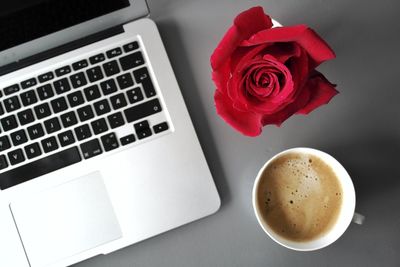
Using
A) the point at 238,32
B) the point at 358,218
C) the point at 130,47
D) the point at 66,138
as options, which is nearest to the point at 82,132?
the point at 66,138

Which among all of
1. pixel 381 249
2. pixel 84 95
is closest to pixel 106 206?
pixel 84 95

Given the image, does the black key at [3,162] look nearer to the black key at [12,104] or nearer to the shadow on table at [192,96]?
the black key at [12,104]

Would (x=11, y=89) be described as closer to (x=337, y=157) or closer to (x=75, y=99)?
(x=75, y=99)

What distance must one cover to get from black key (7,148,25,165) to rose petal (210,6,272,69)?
27 cm

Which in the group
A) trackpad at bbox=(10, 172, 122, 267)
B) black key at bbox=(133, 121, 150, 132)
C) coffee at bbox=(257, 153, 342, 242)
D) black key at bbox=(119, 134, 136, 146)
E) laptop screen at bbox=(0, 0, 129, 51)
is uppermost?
laptop screen at bbox=(0, 0, 129, 51)

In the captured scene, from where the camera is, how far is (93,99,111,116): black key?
0.55 m

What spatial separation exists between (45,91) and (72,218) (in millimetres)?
165

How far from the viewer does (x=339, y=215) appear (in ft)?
1.74

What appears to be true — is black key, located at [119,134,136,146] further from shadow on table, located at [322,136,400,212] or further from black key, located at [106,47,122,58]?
shadow on table, located at [322,136,400,212]

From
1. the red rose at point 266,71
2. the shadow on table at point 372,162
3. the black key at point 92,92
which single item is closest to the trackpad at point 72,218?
the black key at point 92,92

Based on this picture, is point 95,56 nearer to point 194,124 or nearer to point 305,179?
point 194,124

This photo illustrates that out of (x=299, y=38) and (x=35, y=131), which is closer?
(x=299, y=38)

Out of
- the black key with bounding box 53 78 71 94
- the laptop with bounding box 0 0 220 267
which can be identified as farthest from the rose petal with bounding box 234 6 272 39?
the black key with bounding box 53 78 71 94

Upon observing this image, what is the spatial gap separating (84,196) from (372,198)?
14.7 inches
